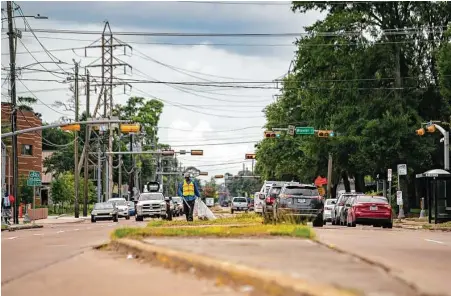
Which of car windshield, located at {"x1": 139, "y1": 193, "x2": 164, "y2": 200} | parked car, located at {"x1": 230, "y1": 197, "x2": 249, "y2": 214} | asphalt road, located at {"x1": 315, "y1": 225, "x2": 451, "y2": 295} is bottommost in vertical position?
parked car, located at {"x1": 230, "y1": 197, "x2": 249, "y2": 214}

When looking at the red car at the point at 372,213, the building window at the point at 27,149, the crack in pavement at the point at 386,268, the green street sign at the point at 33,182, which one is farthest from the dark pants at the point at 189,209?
the building window at the point at 27,149

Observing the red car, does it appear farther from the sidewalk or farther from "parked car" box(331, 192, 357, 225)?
the sidewalk

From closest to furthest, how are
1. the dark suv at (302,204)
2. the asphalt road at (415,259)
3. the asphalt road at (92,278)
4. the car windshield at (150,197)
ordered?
the asphalt road at (92,278) < the asphalt road at (415,259) < the dark suv at (302,204) < the car windshield at (150,197)

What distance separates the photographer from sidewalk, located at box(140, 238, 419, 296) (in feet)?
34.2

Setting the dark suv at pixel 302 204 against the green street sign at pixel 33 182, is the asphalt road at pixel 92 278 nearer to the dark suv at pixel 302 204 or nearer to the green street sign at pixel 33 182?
the dark suv at pixel 302 204

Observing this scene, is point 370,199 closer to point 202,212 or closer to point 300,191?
point 300,191

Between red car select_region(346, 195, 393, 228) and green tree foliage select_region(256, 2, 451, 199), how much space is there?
1520 cm

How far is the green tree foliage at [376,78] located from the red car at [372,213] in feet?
49.9

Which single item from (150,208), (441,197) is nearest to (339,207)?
(441,197)

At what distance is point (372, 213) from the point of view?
37.0 m

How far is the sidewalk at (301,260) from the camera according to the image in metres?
10.4

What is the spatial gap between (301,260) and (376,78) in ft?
139

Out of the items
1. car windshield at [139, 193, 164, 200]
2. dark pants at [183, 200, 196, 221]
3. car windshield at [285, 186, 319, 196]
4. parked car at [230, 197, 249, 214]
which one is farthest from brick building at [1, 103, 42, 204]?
car windshield at [285, 186, 319, 196]

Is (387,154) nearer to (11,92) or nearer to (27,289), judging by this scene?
(11,92)
